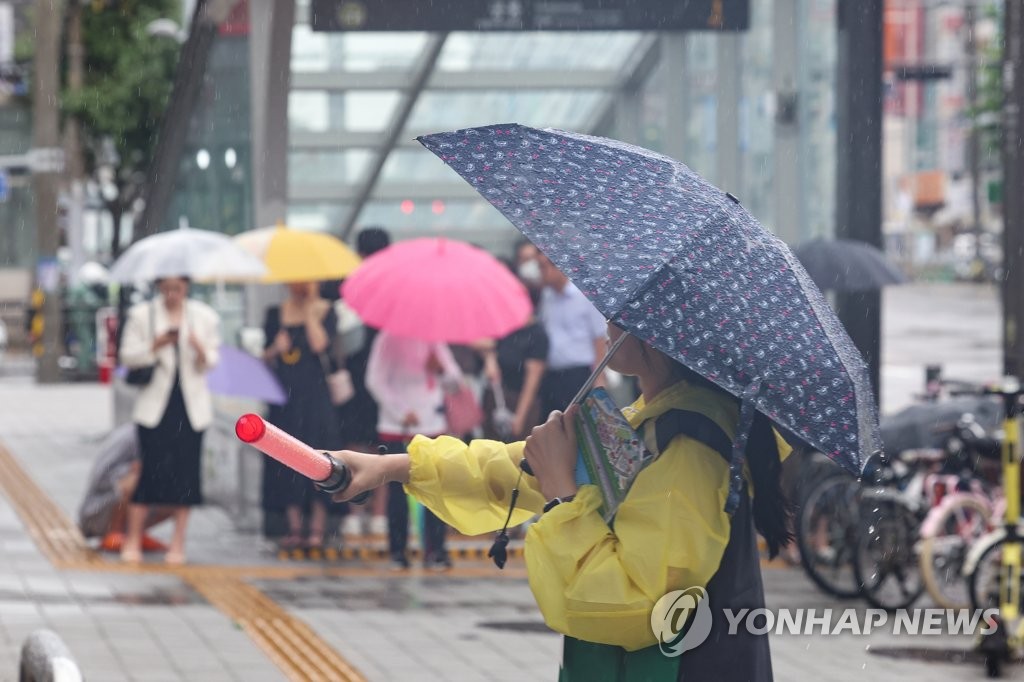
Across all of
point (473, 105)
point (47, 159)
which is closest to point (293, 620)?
point (473, 105)

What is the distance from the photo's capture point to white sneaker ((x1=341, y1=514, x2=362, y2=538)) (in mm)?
11148

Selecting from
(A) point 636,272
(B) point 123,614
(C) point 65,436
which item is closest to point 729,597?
(A) point 636,272

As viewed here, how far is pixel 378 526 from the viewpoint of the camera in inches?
455

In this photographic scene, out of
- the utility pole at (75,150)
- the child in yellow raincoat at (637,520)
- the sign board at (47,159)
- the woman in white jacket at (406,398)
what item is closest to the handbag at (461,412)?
the woman in white jacket at (406,398)

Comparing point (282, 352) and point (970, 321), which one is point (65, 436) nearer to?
point (282, 352)

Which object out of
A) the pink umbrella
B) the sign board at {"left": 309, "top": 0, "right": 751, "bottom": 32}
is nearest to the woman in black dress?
the pink umbrella

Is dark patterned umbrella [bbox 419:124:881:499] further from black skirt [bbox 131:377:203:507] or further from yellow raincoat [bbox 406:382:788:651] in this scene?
black skirt [bbox 131:377:203:507]

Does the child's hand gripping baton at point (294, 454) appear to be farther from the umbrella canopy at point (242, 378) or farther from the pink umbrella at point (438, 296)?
the umbrella canopy at point (242, 378)

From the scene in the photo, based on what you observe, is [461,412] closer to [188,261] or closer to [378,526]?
[378,526]

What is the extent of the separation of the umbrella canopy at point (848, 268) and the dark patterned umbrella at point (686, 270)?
6810 millimetres

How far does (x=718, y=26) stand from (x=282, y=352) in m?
3.36

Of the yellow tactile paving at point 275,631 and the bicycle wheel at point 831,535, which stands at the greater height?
the bicycle wheel at point 831,535

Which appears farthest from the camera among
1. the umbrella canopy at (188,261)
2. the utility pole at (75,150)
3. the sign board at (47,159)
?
the utility pole at (75,150)

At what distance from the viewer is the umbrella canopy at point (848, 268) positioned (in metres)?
9.90
